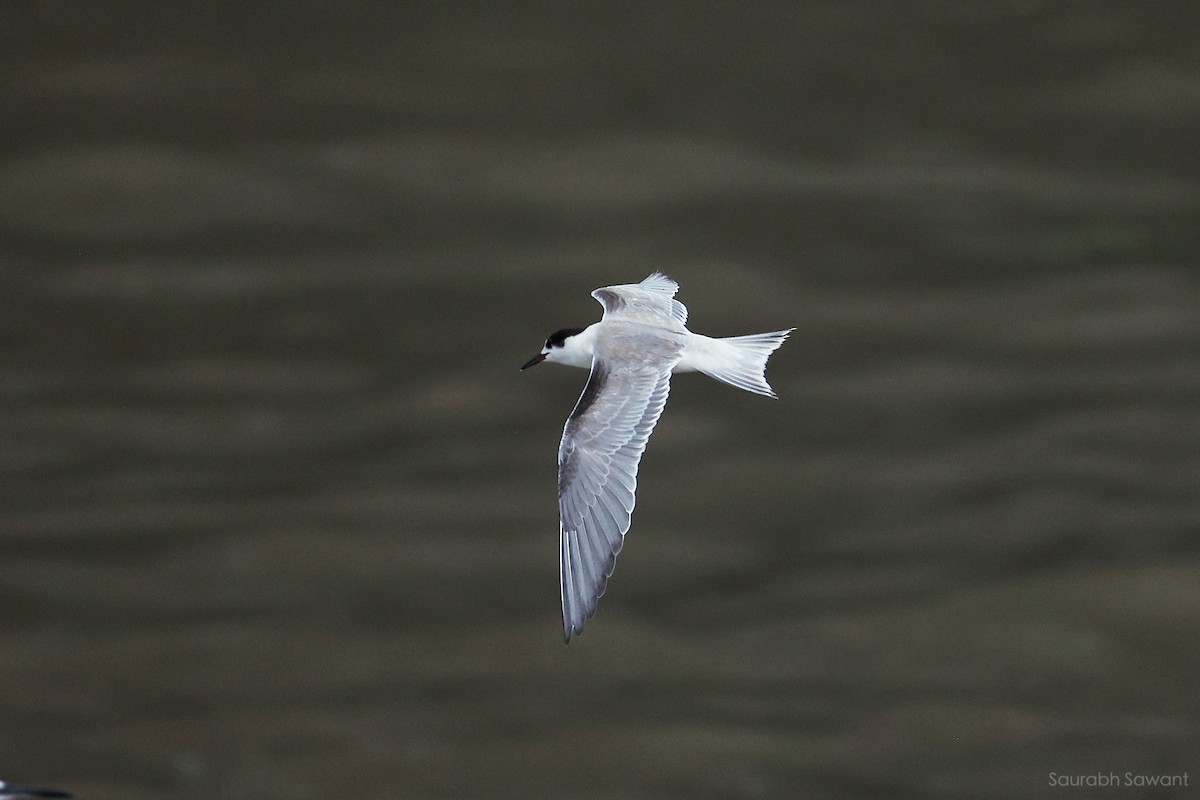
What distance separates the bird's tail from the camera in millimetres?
5301

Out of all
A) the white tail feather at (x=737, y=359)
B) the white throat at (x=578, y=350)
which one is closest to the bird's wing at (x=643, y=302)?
the white throat at (x=578, y=350)

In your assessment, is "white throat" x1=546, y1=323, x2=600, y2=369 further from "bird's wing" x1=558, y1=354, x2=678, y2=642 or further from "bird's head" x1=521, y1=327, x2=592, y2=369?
"bird's wing" x1=558, y1=354, x2=678, y2=642

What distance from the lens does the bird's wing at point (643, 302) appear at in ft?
19.0

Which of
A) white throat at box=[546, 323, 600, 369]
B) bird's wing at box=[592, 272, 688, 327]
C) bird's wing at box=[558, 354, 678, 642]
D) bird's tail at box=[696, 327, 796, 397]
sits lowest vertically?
bird's wing at box=[558, 354, 678, 642]

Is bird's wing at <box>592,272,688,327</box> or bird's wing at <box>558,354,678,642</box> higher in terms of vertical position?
bird's wing at <box>592,272,688,327</box>

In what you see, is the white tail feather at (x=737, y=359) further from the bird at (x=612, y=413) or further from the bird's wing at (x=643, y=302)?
the bird's wing at (x=643, y=302)

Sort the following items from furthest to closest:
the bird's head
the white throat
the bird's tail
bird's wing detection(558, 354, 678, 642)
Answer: the bird's head → the white throat → the bird's tail → bird's wing detection(558, 354, 678, 642)

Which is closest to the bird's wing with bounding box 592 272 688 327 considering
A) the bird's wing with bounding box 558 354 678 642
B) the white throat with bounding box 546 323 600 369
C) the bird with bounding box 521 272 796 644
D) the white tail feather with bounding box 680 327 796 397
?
the bird with bounding box 521 272 796 644

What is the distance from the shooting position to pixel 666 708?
6.39 m

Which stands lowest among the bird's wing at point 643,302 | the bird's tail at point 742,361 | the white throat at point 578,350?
the bird's tail at point 742,361

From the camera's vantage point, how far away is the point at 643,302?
5930 millimetres

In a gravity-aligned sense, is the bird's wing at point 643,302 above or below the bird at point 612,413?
above

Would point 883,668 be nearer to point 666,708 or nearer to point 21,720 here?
point 666,708

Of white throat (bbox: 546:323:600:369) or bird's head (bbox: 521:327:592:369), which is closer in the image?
white throat (bbox: 546:323:600:369)
